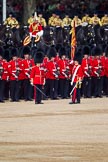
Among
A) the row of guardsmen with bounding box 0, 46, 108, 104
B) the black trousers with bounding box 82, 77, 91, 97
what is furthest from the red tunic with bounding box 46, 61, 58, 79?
the black trousers with bounding box 82, 77, 91, 97

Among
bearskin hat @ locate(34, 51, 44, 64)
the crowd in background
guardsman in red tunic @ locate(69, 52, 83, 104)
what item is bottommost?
guardsman in red tunic @ locate(69, 52, 83, 104)

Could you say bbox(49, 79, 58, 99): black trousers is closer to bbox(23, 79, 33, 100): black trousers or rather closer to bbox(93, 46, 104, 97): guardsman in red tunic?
bbox(23, 79, 33, 100): black trousers

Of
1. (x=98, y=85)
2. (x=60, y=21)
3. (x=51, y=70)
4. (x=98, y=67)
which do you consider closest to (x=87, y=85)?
(x=98, y=85)

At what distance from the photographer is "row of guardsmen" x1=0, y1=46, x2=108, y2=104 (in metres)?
36.1

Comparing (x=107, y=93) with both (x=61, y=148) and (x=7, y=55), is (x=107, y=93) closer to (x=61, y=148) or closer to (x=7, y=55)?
(x=7, y=55)

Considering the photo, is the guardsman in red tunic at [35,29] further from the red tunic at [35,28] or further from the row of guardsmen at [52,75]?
the row of guardsmen at [52,75]

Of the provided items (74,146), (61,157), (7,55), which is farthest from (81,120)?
(7,55)

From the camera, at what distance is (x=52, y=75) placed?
38906 mm

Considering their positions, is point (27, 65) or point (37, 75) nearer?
point (37, 75)

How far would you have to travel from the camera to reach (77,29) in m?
40.9

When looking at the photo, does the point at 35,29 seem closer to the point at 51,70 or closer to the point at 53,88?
the point at 51,70

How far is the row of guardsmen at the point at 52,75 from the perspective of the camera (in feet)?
119

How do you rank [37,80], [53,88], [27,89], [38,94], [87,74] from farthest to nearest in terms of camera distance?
[87,74] → [53,88] → [27,89] → [38,94] → [37,80]

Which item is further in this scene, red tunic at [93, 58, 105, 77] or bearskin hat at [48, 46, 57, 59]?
bearskin hat at [48, 46, 57, 59]
